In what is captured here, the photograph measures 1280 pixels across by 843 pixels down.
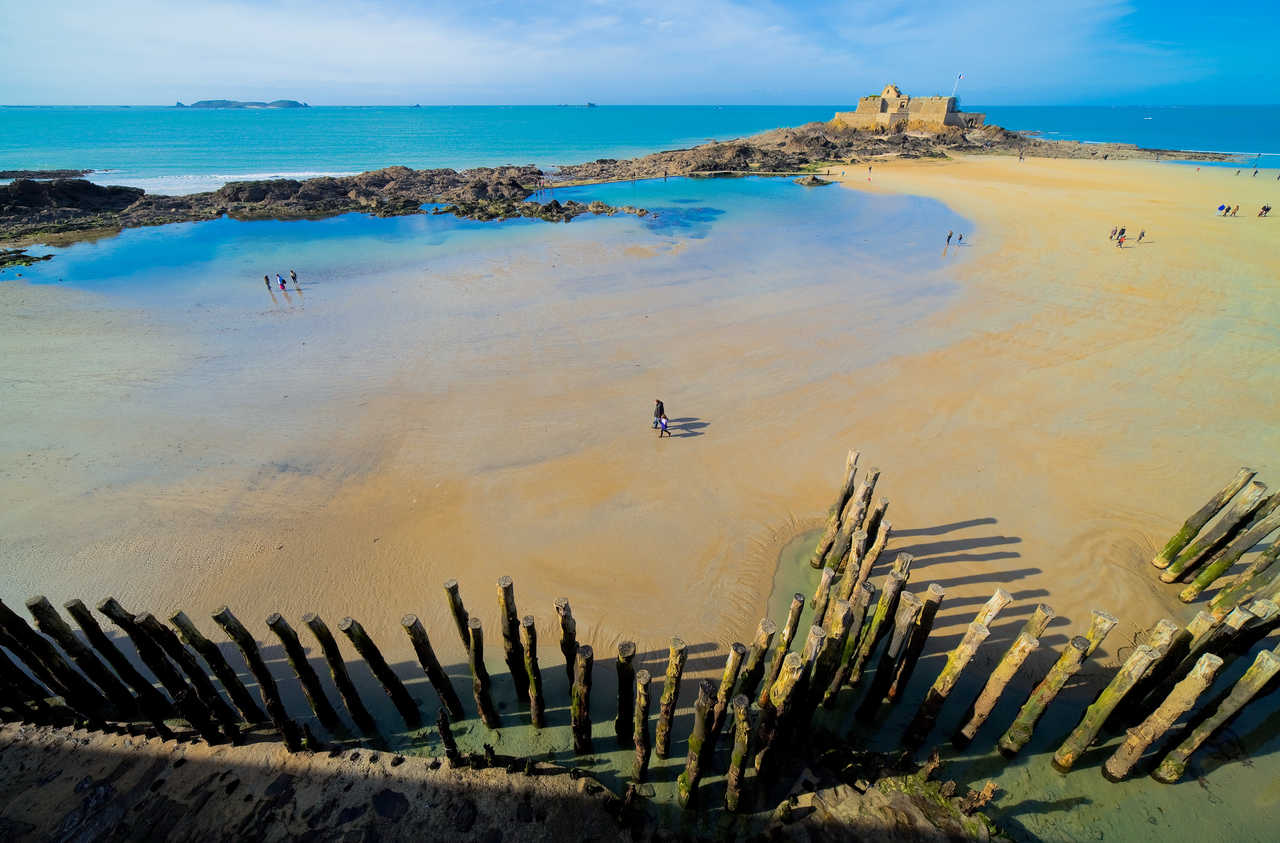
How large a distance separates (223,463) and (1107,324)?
33.4 metres

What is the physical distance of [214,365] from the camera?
20.4m

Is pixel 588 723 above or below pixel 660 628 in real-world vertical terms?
above

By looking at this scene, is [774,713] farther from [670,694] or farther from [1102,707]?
[1102,707]

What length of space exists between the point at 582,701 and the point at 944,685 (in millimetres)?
5267

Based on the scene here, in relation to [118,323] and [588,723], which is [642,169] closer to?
[118,323]

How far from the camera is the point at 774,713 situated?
7.00 metres

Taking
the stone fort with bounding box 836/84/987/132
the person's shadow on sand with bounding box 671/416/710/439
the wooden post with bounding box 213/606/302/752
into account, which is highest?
the stone fort with bounding box 836/84/987/132

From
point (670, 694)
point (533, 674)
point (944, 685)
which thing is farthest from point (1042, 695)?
point (533, 674)

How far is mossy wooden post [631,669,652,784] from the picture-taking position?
6957mm

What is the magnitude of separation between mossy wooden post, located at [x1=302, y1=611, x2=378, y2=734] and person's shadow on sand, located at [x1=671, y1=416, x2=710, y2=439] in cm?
1024

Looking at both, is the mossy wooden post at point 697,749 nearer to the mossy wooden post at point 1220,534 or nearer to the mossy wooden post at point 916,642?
the mossy wooden post at point 916,642

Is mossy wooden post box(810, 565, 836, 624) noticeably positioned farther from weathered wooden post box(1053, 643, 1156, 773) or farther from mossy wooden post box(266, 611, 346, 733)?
mossy wooden post box(266, 611, 346, 733)

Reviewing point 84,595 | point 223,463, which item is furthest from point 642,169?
point 84,595

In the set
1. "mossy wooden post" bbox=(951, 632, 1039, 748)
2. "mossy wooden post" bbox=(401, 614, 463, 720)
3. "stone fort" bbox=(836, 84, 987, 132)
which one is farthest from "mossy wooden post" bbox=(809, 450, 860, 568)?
"stone fort" bbox=(836, 84, 987, 132)
